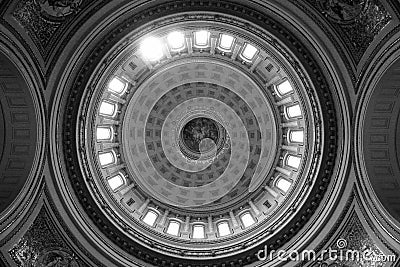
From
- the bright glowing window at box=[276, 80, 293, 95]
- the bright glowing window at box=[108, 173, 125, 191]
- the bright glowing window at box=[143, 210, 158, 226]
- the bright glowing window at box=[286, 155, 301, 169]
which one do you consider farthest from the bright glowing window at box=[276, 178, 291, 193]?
the bright glowing window at box=[108, 173, 125, 191]

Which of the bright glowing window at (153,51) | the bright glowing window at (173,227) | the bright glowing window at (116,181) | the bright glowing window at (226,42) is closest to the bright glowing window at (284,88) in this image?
the bright glowing window at (226,42)

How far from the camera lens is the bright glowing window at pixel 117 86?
28603 millimetres

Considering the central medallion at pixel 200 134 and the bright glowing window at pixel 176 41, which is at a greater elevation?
the bright glowing window at pixel 176 41

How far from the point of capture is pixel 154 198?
3191 cm

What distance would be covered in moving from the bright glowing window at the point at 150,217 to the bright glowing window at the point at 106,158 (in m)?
4.21

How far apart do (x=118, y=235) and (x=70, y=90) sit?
7.99 metres

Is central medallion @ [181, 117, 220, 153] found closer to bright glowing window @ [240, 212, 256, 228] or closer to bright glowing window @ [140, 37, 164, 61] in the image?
bright glowing window @ [240, 212, 256, 228]

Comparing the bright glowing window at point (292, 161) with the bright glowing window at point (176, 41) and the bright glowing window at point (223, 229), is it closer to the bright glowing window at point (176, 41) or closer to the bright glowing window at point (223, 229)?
the bright glowing window at point (223, 229)

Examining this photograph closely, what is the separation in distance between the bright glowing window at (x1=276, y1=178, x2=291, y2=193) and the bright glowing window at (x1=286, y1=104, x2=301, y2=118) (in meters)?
4.27

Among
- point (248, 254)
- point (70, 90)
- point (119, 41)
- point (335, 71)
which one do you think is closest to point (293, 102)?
point (335, 71)

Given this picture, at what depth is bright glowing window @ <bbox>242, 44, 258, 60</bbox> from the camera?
28309mm

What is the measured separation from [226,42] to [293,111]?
6.14 m

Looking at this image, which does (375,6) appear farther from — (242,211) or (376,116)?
(242,211)

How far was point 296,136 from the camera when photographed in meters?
28.7
